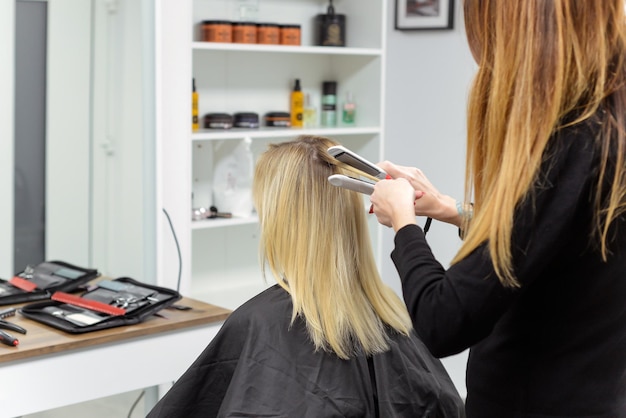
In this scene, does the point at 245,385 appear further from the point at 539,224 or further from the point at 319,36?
the point at 319,36

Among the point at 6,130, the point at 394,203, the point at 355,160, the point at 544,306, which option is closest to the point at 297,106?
the point at 6,130

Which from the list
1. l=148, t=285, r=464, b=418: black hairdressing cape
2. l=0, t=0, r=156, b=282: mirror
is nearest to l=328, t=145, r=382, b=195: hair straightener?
l=148, t=285, r=464, b=418: black hairdressing cape

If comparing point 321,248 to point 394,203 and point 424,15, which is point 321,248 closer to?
point 394,203

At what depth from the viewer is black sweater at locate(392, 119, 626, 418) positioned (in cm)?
104

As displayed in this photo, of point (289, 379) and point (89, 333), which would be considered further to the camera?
point (89, 333)

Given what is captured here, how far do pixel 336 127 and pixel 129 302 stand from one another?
1.50 metres

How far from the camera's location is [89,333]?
202 centimetres

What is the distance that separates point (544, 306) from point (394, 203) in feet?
0.81

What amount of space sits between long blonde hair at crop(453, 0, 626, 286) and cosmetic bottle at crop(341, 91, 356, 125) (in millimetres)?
2391

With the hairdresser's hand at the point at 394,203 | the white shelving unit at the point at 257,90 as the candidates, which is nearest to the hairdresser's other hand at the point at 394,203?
the hairdresser's hand at the point at 394,203

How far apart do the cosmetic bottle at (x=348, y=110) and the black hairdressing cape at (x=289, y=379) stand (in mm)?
1774

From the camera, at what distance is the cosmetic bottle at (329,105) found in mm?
3492

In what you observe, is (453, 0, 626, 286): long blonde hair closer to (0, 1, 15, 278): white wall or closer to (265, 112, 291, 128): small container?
(0, 1, 15, 278): white wall

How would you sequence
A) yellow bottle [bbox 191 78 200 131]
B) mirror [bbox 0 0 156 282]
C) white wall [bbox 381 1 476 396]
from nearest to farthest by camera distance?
mirror [bbox 0 0 156 282]
yellow bottle [bbox 191 78 200 131]
white wall [bbox 381 1 476 396]
